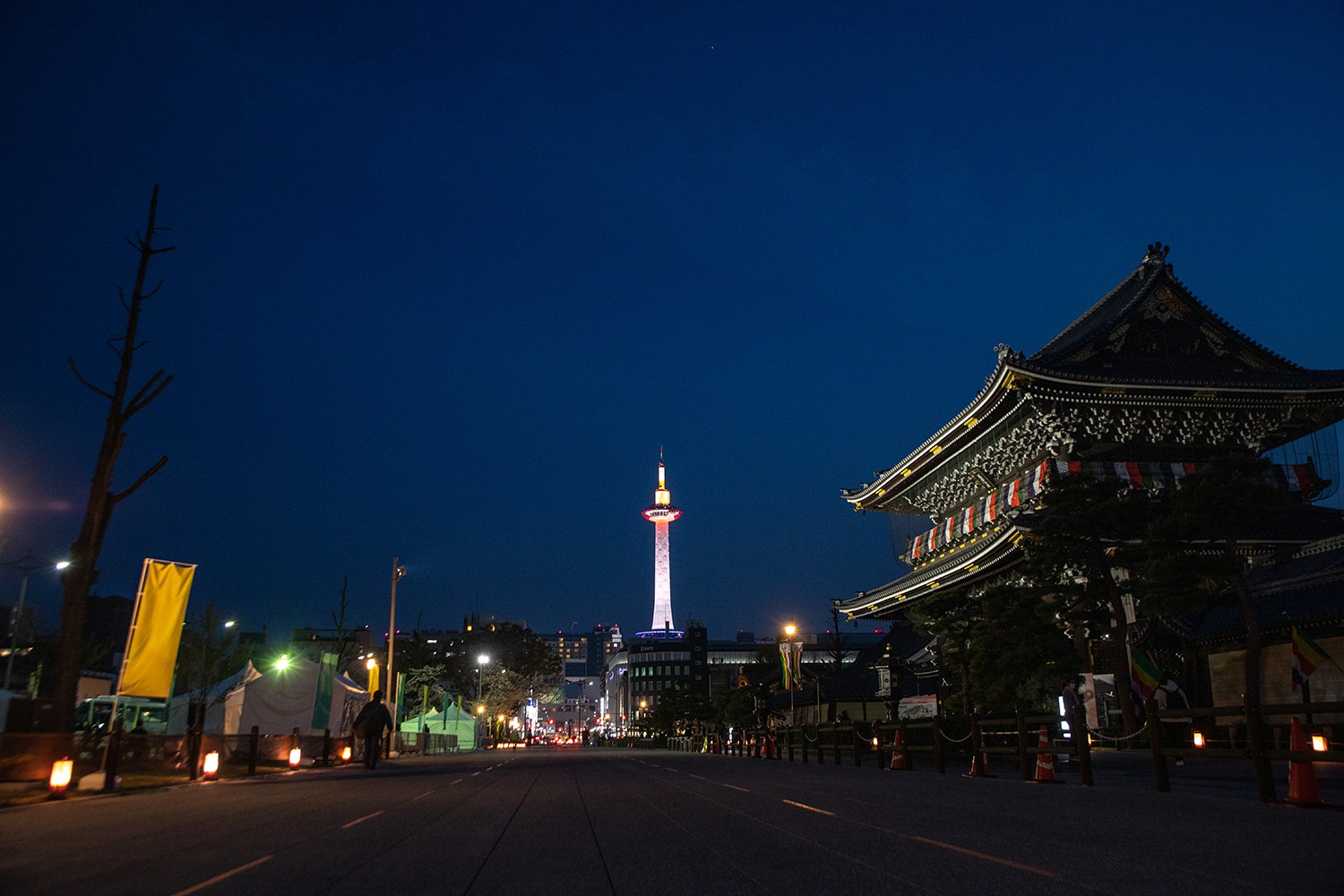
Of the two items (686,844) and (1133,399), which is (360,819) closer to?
(686,844)

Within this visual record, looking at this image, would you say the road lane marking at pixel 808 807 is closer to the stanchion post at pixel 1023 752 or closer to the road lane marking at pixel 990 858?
the road lane marking at pixel 990 858

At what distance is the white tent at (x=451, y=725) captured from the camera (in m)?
55.6

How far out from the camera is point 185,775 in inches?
827

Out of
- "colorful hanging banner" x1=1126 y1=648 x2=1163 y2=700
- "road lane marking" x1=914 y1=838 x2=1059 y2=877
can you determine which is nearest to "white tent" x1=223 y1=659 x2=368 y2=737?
"colorful hanging banner" x1=1126 y1=648 x2=1163 y2=700

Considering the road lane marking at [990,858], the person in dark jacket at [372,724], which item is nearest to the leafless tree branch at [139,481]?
the person in dark jacket at [372,724]

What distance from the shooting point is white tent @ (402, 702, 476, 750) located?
5563 centimetres

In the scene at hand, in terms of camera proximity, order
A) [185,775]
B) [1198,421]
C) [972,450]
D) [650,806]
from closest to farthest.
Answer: [650,806]
[185,775]
[1198,421]
[972,450]

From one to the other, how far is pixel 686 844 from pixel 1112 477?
32307mm

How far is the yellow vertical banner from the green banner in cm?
1497

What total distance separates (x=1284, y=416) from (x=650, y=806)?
36597 millimetres

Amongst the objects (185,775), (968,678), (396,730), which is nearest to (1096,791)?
(968,678)

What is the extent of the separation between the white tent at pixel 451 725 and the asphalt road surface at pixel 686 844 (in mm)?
43805

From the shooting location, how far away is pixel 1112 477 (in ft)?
115

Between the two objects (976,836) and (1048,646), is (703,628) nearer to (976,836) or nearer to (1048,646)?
(1048,646)
